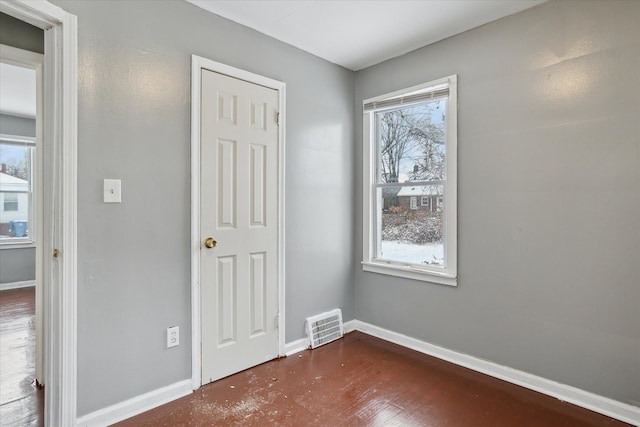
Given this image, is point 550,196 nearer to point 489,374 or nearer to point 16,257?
point 489,374

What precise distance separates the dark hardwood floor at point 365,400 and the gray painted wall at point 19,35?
2.25m

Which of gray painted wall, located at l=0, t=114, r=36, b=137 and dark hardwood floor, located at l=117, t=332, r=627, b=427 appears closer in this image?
dark hardwood floor, located at l=117, t=332, r=627, b=427

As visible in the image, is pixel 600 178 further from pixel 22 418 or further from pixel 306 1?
pixel 22 418

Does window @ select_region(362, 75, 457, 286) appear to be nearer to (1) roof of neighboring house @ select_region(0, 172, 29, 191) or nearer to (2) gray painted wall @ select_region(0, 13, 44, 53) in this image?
(2) gray painted wall @ select_region(0, 13, 44, 53)

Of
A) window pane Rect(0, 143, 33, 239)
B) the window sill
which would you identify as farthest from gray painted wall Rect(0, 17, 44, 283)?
the window sill

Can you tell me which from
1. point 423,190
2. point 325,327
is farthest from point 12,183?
point 423,190

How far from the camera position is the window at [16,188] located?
5043mm

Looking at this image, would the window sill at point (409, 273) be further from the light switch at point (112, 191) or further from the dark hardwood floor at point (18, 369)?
the dark hardwood floor at point (18, 369)

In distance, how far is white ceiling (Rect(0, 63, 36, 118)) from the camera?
341cm

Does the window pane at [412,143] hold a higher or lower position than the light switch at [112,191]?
higher

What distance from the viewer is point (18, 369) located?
7.85 ft

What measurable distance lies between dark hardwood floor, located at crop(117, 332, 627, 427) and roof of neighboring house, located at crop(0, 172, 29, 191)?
17.1 ft

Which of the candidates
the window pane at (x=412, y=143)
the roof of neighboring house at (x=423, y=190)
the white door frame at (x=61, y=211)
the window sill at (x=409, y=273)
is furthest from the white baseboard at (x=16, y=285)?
the roof of neighboring house at (x=423, y=190)

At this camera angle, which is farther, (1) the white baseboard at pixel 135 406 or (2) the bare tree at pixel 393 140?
(2) the bare tree at pixel 393 140
